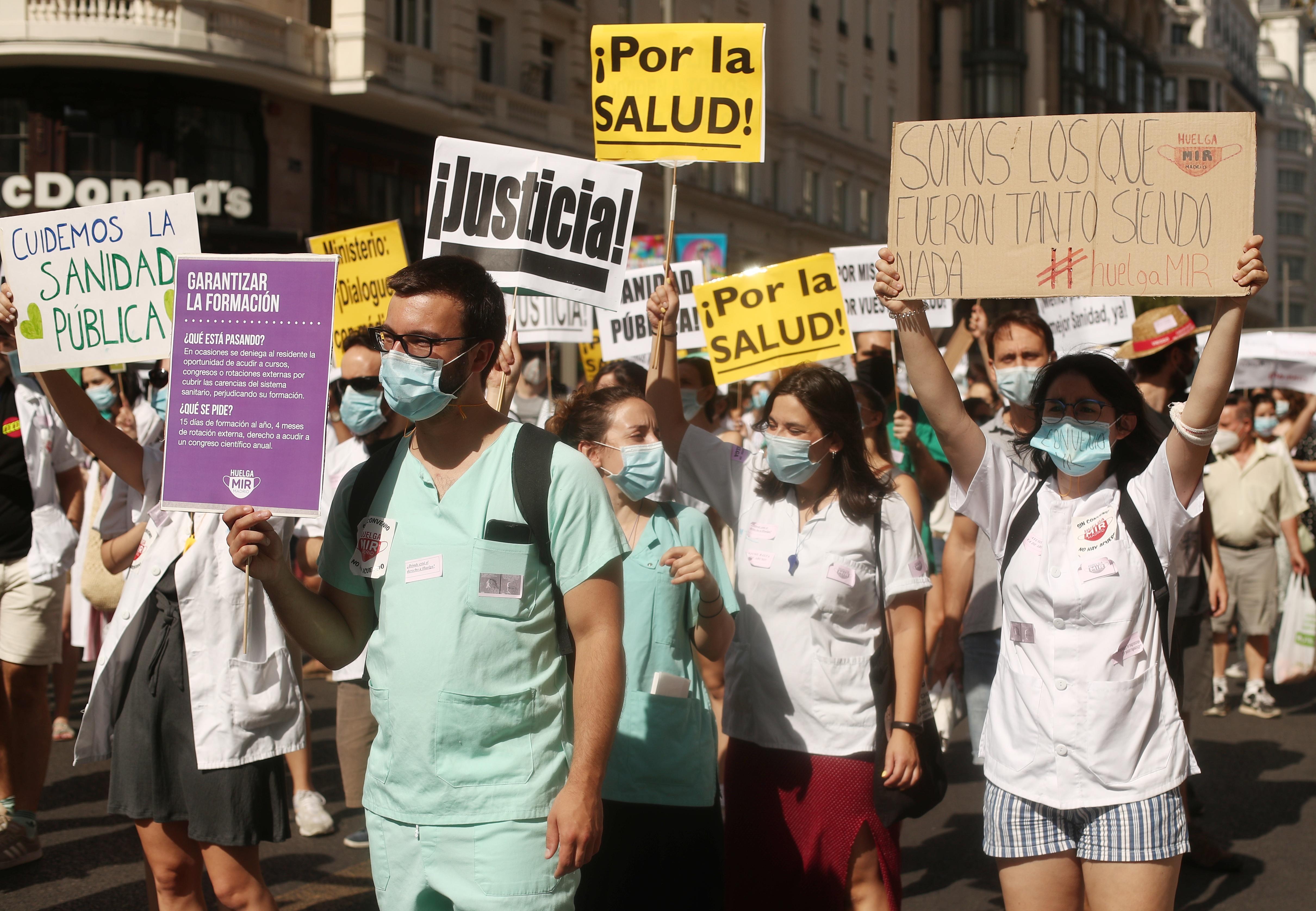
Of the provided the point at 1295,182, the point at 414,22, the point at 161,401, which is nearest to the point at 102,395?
the point at 161,401

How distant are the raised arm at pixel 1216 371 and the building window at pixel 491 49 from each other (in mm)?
24065

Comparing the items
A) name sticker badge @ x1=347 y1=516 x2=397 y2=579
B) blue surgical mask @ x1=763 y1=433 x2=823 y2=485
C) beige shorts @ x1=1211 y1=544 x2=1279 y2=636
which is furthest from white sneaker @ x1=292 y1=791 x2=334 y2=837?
beige shorts @ x1=1211 y1=544 x2=1279 y2=636

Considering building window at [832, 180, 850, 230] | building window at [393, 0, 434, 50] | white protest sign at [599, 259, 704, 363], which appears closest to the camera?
white protest sign at [599, 259, 704, 363]

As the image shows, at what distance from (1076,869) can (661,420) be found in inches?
72.4

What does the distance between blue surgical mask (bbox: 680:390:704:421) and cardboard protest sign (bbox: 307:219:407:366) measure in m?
1.82

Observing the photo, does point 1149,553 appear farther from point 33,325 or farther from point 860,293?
→ point 860,293

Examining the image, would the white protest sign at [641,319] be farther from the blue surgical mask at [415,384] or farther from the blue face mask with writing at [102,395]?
the blue surgical mask at [415,384]

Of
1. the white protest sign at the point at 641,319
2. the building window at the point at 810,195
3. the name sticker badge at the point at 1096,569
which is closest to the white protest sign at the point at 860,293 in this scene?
the white protest sign at the point at 641,319

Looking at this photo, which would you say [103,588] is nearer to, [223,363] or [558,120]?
[223,363]

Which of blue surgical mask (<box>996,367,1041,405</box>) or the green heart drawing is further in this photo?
blue surgical mask (<box>996,367,1041,405</box>)

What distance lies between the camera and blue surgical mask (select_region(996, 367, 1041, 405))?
5.21 meters

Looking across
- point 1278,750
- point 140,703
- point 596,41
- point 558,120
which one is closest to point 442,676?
point 140,703

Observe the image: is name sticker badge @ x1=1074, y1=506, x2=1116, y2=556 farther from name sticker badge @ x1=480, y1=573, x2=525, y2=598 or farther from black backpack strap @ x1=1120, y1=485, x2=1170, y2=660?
name sticker badge @ x1=480, y1=573, x2=525, y2=598

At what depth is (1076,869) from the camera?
3551mm
